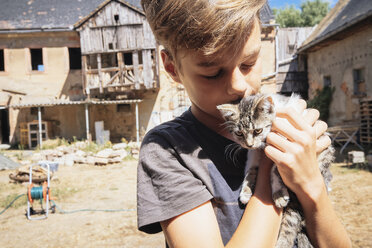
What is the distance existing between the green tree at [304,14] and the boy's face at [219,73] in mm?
42554

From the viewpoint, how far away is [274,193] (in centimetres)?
158

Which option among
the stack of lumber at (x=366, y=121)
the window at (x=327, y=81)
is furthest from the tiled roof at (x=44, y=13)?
the stack of lumber at (x=366, y=121)

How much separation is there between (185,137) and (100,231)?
205 inches

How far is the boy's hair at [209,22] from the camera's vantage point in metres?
1.30

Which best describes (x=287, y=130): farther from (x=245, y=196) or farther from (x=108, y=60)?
(x=108, y=60)

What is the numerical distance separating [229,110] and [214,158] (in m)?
0.39

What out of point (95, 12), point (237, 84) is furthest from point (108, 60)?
point (237, 84)

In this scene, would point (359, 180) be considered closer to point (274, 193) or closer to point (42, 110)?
point (274, 193)

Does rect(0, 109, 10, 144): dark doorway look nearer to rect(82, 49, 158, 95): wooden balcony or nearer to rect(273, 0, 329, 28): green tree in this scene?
rect(82, 49, 158, 95): wooden balcony

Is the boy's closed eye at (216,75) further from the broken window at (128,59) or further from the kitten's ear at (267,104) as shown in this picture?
the broken window at (128,59)

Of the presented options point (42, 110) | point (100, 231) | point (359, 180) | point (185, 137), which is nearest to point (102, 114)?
point (42, 110)

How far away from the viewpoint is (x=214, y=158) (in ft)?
5.16

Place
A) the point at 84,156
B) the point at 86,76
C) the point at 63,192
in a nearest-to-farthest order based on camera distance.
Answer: the point at 63,192 → the point at 84,156 → the point at 86,76

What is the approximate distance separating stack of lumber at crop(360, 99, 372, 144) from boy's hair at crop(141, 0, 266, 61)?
14260mm
